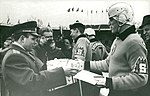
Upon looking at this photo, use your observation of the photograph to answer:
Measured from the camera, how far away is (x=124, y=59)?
87.2 inches

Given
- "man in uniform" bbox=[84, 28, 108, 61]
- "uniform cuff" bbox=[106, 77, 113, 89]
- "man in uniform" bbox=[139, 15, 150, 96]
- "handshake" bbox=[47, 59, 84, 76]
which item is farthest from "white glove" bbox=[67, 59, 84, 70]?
→ "man in uniform" bbox=[139, 15, 150, 96]

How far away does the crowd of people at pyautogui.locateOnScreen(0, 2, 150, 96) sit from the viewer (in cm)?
224

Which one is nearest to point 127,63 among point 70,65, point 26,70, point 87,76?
point 87,76

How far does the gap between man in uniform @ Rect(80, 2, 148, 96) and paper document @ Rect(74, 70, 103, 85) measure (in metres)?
0.04

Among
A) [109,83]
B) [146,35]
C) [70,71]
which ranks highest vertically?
[146,35]

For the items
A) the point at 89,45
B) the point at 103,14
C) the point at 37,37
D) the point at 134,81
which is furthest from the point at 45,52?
the point at 134,81

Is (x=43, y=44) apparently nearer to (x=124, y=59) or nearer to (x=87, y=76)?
(x=87, y=76)

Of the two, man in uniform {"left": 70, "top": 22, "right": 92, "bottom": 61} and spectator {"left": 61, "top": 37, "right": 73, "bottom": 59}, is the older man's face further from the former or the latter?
spectator {"left": 61, "top": 37, "right": 73, "bottom": 59}

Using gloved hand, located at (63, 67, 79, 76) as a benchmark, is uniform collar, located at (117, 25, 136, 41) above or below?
above

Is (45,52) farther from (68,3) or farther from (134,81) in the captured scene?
(134,81)

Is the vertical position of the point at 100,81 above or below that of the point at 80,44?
below

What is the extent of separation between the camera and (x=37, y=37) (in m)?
2.30

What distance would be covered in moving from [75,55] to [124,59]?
1.26 feet

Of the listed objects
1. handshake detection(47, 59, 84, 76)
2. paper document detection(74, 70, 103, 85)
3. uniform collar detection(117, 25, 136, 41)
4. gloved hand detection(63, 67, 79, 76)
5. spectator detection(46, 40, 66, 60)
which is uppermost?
uniform collar detection(117, 25, 136, 41)
